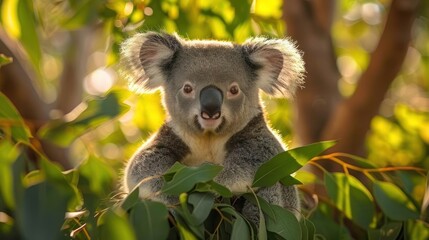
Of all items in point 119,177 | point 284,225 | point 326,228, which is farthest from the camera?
point 119,177

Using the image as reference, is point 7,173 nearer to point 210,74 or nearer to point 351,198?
point 210,74

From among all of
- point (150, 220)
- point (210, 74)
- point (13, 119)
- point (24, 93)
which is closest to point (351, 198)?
point (210, 74)

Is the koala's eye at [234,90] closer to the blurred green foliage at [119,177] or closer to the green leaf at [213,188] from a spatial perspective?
the blurred green foliage at [119,177]

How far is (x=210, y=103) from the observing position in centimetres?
266

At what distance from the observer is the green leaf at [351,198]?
9.72ft

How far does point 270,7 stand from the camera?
4.18m

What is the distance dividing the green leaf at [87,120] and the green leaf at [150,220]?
0.27m

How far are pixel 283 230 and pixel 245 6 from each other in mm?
1346

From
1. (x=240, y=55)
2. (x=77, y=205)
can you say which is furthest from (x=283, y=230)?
(x=240, y=55)

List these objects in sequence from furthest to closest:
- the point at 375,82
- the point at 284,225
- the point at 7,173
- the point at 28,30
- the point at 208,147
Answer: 1. the point at 375,82
2. the point at 208,147
3. the point at 28,30
4. the point at 284,225
5. the point at 7,173

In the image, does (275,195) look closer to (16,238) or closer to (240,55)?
(240,55)

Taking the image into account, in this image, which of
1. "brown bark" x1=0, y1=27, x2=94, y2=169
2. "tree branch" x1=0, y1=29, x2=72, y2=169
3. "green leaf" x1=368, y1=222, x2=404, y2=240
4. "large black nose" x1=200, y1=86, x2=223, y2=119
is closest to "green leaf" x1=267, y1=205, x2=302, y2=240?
"large black nose" x1=200, y1=86, x2=223, y2=119

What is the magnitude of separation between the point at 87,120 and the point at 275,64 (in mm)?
1126

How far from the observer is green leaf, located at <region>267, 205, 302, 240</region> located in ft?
7.74
